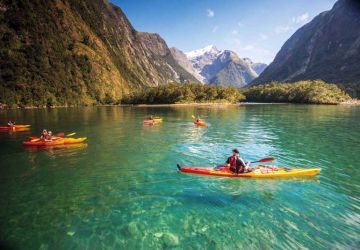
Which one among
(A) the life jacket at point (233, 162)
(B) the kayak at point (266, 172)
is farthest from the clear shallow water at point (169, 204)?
(A) the life jacket at point (233, 162)

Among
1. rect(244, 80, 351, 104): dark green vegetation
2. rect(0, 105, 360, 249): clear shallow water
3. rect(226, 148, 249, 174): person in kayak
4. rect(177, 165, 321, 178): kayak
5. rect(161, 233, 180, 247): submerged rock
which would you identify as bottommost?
rect(161, 233, 180, 247): submerged rock

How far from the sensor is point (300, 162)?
28.0 metres

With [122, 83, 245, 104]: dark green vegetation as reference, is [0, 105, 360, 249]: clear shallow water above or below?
below

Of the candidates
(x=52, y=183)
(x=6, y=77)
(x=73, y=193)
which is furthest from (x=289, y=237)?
(x=6, y=77)

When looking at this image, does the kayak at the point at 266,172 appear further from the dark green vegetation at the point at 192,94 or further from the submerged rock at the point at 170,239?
the dark green vegetation at the point at 192,94

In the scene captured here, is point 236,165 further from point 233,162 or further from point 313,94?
point 313,94

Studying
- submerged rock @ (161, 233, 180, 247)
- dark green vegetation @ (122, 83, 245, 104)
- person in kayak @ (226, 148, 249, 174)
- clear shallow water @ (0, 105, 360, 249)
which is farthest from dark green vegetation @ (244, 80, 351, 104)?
submerged rock @ (161, 233, 180, 247)

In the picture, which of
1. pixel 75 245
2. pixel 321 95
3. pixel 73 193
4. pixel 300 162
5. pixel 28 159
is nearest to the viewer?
pixel 75 245

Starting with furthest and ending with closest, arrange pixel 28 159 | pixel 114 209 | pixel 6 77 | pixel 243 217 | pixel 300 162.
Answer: pixel 6 77
pixel 28 159
pixel 300 162
pixel 114 209
pixel 243 217

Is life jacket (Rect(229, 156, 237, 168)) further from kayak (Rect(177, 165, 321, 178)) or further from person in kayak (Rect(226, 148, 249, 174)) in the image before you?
kayak (Rect(177, 165, 321, 178))

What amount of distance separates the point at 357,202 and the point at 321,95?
163m

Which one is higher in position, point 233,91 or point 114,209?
point 233,91

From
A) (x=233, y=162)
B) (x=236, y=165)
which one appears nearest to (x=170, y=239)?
(x=236, y=165)

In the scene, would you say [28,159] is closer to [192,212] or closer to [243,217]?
[192,212]
